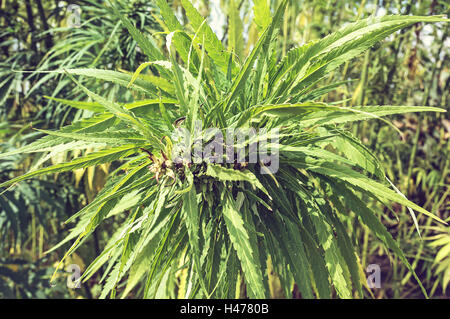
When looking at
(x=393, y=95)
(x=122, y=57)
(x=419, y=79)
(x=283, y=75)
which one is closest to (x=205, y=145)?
(x=283, y=75)

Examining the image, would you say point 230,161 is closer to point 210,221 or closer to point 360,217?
point 210,221

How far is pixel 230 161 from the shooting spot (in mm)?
460

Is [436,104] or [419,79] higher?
[419,79]

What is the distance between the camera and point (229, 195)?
0.46m

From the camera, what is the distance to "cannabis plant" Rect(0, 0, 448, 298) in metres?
0.43

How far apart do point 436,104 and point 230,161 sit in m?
1.34

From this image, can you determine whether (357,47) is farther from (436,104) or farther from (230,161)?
(436,104)

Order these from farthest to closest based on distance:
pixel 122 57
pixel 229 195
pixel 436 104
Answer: pixel 436 104 → pixel 122 57 → pixel 229 195

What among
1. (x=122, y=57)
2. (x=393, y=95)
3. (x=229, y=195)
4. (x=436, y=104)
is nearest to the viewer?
(x=229, y=195)

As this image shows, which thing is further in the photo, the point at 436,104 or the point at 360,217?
the point at 436,104

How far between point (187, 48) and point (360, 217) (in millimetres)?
348

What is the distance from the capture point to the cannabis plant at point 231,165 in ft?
1.42

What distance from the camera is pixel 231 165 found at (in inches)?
18.5
